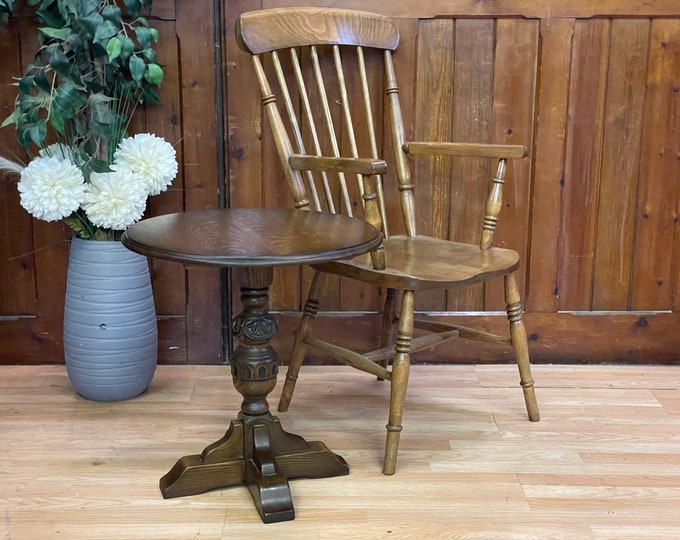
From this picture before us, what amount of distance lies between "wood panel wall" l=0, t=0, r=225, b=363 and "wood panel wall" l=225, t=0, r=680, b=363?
9 cm

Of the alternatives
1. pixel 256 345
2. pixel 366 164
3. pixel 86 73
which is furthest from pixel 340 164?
pixel 86 73

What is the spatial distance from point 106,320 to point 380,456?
0.84 m

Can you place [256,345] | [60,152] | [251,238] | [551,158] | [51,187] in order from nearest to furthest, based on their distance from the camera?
[251,238]
[256,345]
[51,187]
[60,152]
[551,158]

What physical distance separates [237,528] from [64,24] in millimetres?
1408

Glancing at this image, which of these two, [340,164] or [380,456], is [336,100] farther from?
[380,456]

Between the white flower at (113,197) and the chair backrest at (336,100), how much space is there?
41 cm

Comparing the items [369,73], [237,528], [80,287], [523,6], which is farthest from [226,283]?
[523,6]

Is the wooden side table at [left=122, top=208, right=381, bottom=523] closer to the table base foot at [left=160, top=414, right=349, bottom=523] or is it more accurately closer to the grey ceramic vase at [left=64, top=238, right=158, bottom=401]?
the table base foot at [left=160, top=414, right=349, bottom=523]

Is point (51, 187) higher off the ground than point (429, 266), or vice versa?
point (51, 187)

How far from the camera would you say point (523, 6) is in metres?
2.35

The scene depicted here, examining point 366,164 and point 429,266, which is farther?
point 429,266

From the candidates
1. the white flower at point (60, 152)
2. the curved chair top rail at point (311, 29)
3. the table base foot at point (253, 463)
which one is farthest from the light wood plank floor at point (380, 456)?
the curved chair top rail at point (311, 29)

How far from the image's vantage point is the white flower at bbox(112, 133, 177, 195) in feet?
7.00

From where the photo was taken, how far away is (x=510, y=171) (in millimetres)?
2461
